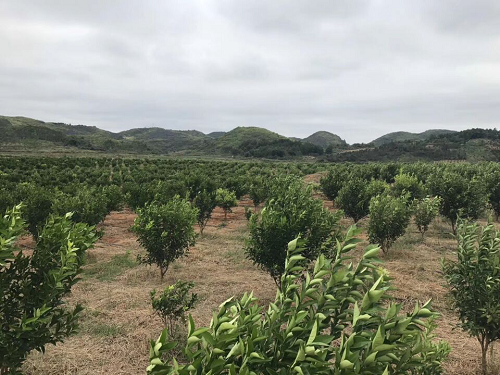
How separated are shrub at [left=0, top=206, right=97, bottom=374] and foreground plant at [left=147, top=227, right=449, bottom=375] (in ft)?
8.72

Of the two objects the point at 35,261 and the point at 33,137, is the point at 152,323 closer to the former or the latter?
the point at 35,261

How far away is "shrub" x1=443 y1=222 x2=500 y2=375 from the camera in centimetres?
596

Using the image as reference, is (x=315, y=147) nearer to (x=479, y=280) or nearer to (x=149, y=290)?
(x=149, y=290)

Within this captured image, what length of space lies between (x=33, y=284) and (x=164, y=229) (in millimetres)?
7513

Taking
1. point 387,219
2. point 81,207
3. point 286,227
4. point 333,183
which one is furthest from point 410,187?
point 81,207

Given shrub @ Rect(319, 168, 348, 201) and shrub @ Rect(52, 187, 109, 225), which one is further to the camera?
shrub @ Rect(319, 168, 348, 201)

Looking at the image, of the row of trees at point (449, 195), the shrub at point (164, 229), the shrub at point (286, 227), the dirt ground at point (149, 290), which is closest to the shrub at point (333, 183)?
the row of trees at point (449, 195)

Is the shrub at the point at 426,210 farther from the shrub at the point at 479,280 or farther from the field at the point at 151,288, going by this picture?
the shrub at the point at 479,280

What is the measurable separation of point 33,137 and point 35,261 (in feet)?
547

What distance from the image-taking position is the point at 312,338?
2.58 m

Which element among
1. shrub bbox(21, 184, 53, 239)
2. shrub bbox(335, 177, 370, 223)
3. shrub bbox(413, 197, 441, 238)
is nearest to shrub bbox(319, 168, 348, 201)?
shrub bbox(335, 177, 370, 223)

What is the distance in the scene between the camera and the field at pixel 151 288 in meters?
7.80

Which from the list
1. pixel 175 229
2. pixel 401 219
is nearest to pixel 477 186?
pixel 401 219

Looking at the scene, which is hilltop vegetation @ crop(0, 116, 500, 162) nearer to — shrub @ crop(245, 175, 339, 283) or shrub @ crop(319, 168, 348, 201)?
shrub @ crop(319, 168, 348, 201)
